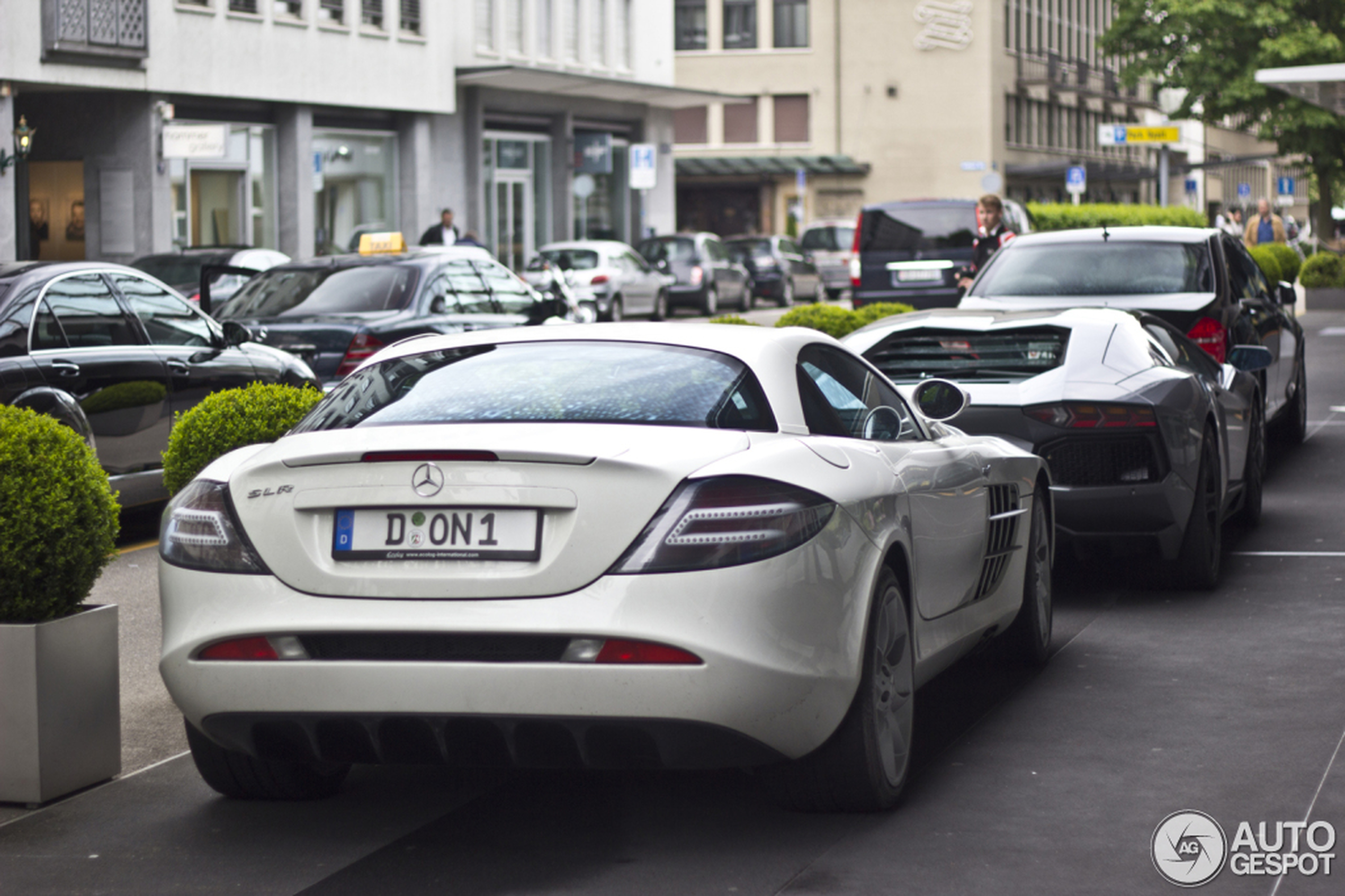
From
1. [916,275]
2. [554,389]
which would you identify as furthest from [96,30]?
[554,389]

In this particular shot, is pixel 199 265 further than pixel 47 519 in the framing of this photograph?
Yes

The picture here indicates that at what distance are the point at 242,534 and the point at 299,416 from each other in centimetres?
372

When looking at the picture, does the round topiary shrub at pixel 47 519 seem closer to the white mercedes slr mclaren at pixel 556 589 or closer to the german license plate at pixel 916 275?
the white mercedes slr mclaren at pixel 556 589

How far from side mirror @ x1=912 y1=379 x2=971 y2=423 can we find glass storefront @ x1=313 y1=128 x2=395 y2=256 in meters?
31.2

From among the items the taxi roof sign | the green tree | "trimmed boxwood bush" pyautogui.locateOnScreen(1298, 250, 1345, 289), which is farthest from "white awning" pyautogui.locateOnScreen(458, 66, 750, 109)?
the taxi roof sign

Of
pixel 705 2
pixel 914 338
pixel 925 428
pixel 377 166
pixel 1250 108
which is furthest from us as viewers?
pixel 705 2

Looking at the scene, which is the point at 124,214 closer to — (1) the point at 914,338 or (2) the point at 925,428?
(1) the point at 914,338

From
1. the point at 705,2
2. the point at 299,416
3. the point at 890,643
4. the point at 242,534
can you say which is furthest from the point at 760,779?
the point at 705,2

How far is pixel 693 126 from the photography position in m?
74.3

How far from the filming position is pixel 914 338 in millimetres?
9414

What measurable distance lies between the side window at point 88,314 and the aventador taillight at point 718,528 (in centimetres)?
654

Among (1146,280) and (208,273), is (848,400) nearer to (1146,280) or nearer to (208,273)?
(1146,280)

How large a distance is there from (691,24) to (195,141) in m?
46.3

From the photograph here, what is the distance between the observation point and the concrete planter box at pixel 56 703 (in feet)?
18.1
